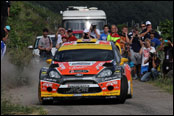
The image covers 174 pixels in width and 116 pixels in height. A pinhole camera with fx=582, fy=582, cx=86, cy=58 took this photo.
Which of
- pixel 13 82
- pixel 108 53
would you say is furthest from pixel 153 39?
pixel 108 53

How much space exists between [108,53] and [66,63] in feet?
4.33

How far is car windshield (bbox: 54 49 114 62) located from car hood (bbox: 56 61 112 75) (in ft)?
1.59

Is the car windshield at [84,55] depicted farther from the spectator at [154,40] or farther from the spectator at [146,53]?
the spectator at [154,40]

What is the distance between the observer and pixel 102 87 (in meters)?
13.4

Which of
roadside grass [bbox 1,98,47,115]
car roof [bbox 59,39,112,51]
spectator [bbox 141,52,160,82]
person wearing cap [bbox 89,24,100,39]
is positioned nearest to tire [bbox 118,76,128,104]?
car roof [bbox 59,39,112,51]

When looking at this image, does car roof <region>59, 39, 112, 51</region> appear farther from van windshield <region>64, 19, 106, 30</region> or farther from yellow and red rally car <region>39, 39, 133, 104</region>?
van windshield <region>64, 19, 106, 30</region>

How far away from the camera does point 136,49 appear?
22766mm

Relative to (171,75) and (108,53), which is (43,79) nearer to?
(108,53)

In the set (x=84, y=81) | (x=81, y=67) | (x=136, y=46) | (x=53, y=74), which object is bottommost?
(x=84, y=81)

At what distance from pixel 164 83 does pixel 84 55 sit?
221 inches

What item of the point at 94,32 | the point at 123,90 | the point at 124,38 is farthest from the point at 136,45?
the point at 123,90

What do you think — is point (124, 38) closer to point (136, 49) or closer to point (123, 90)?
point (136, 49)

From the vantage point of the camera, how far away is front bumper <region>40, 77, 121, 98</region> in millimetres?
13414

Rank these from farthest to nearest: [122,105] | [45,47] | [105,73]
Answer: [45,47], [105,73], [122,105]
